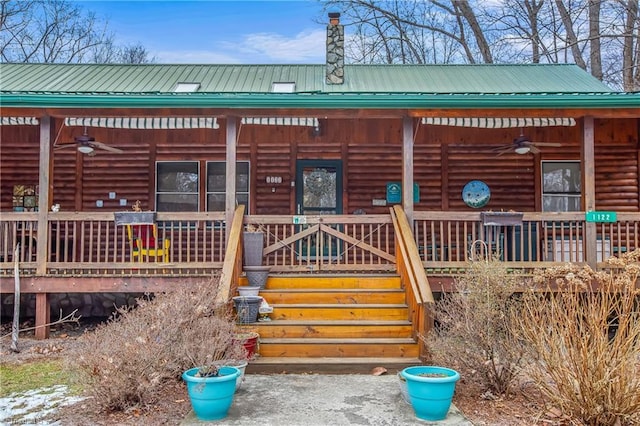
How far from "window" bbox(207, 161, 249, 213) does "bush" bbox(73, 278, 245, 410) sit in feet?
15.4

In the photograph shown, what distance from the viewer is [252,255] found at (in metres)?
6.84

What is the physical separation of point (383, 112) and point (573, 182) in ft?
15.7

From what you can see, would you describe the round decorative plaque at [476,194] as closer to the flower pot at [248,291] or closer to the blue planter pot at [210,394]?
the flower pot at [248,291]

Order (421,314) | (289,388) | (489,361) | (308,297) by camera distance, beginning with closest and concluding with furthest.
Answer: (489,361) → (289,388) → (421,314) → (308,297)

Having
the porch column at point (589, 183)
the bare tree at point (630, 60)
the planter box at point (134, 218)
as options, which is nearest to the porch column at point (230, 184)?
the planter box at point (134, 218)

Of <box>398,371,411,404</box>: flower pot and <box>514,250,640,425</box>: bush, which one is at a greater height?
<box>514,250,640,425</box>: bush

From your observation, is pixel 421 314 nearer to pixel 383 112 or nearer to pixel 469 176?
pixel 383 112

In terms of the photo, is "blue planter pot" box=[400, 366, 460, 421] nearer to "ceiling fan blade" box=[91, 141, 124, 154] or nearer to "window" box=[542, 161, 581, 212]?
"window" box=[542, 161, 581, 212]

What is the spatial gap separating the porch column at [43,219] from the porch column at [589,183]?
293 inches

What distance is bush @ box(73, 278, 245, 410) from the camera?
4074mm

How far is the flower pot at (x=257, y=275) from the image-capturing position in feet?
21.3

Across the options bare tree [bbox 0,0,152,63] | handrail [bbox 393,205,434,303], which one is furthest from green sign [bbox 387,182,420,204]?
bare tree [bbox 0,0,152,63]

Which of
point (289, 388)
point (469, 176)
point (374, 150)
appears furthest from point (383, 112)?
A: point (289, 388)

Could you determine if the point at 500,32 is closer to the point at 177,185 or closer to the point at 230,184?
the point at 177,185
